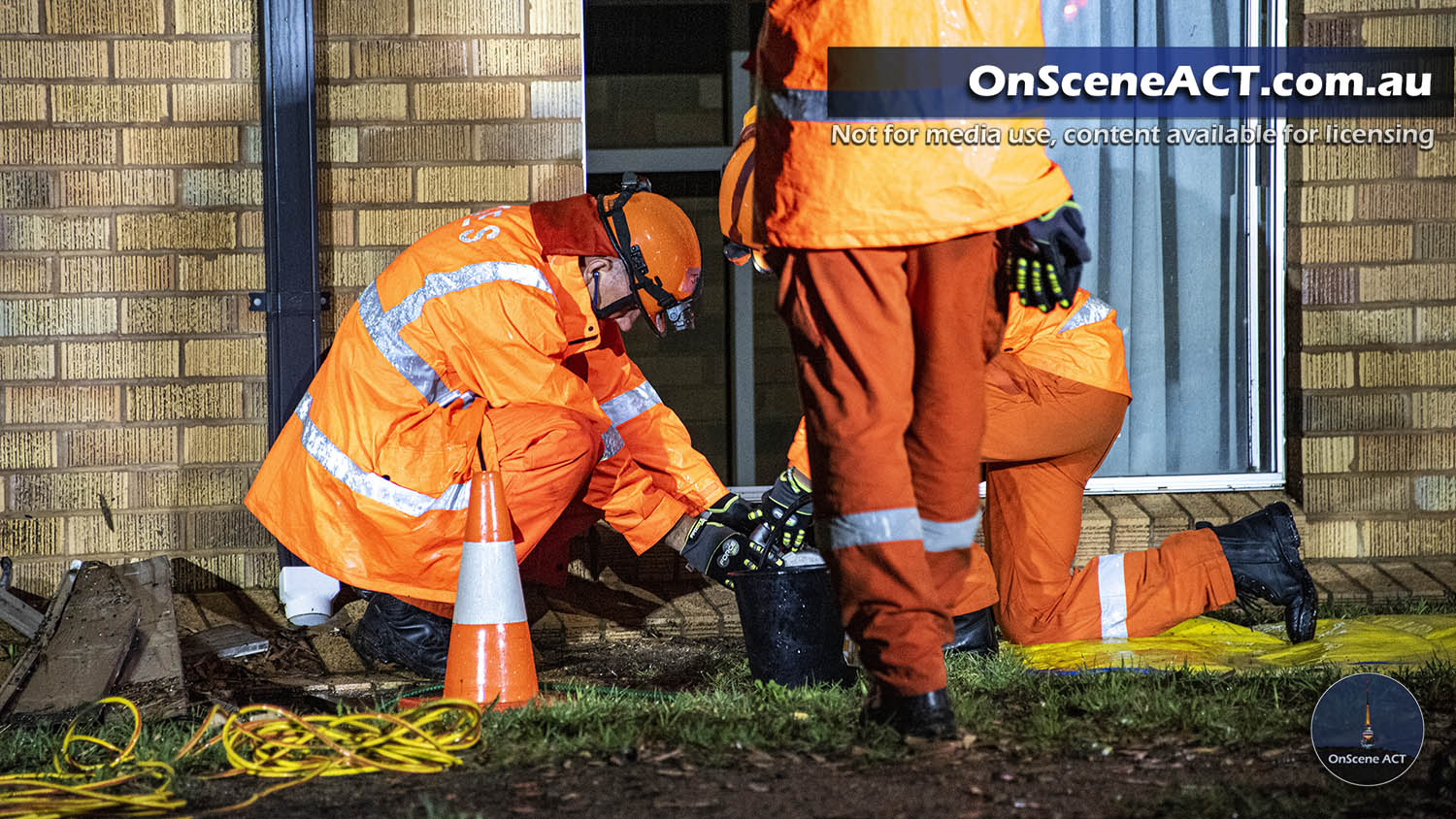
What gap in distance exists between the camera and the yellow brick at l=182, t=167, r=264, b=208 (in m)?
4.82

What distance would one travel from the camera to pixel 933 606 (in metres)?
2.69

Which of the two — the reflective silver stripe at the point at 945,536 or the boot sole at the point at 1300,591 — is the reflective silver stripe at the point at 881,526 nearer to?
the reflective silver stripe at the point at 945,536

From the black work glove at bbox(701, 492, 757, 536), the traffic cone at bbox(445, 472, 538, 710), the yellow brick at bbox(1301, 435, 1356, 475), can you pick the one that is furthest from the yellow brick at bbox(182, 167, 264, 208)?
the yellow brick at bbox(1301, 435, 1356, 475)

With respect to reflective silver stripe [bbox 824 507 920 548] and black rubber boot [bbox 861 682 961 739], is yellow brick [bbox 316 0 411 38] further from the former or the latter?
black rubber boot [bbox 861 682 961 739]

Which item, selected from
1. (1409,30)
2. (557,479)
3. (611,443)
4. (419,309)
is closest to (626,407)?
(611,443)

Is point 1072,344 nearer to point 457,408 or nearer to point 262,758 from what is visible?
point 457,408

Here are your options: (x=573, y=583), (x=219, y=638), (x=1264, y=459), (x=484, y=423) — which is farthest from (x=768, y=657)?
(x=1264, y=459)

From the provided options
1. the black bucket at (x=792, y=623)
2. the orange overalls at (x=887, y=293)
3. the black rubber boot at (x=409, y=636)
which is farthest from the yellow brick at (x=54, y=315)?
the orange overalls at (x=887, y=293)

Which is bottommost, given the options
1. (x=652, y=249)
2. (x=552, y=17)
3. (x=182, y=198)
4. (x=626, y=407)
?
(x=626, y=407)

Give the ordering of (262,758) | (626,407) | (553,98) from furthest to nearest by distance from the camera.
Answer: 1. (553,98)
2. (626,407)
3. (262,758)

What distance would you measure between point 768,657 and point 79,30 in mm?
3315

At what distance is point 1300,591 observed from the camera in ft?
13.2

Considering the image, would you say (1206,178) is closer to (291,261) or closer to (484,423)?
(484,423)

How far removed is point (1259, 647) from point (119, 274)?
157 inches
